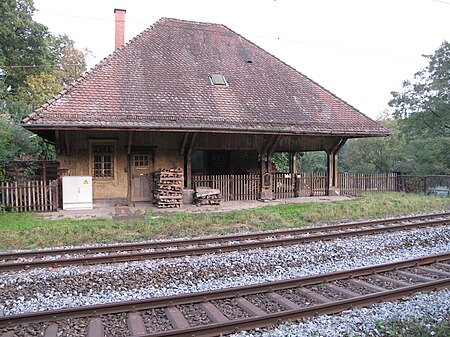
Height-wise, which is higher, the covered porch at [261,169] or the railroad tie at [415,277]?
the covered porch at [261,169]

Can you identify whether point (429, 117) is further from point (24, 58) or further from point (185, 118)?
point (24, 58)

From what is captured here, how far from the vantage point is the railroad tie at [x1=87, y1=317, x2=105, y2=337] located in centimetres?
465

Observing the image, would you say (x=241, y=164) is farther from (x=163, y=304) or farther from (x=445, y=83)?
(x=163, y=304)

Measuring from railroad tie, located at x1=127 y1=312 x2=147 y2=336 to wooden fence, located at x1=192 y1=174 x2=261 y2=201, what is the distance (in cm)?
1140

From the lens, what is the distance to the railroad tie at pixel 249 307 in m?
5.27

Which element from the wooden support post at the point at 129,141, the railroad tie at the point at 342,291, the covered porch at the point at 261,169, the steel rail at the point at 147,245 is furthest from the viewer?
the covered porch at the point at 261,169

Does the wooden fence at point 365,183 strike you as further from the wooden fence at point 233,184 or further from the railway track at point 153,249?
the railway track at point 153,249

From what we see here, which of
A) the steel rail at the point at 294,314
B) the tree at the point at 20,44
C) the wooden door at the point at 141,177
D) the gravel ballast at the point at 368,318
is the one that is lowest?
the gravel ballast at the point at 368,318

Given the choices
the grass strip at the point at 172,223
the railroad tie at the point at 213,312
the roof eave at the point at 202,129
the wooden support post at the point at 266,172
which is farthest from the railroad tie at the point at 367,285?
the wooden support post at the point at 266,172

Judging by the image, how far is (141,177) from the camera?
54.3ft

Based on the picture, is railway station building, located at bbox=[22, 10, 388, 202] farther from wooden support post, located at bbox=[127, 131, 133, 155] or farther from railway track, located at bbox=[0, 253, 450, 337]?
railway track, located at bbox=[0, 253, 450, 337]

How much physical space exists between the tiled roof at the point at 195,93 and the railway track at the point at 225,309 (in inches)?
370

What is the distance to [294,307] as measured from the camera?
5.45 metres

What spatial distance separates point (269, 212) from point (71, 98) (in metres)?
8.51
